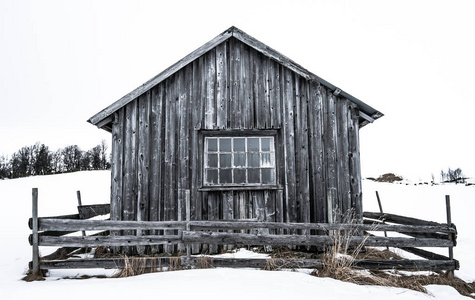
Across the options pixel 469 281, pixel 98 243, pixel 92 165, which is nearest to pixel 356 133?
pixel 469 281

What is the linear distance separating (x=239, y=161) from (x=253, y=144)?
0.58 metres

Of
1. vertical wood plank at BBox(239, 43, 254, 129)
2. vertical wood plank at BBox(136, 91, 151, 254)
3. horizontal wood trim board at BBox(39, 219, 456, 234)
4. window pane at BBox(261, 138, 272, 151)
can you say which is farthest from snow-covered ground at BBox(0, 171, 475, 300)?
vertical wood plank at BBox(239, 43, 254, 129)

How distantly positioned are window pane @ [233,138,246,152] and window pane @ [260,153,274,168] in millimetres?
537

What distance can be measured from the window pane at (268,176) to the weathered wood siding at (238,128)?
0.19 metres

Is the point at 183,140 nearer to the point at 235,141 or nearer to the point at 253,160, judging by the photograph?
the point at 235,141

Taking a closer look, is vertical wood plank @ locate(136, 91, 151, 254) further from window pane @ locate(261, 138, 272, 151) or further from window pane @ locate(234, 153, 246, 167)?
window pane @ locate(261, 138, 272, 151)

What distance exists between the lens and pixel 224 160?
7.46m

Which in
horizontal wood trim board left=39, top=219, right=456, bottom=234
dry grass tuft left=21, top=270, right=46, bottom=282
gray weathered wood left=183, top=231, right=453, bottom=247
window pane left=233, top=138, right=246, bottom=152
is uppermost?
window pane left=233, top=138, right=246, bottom=152

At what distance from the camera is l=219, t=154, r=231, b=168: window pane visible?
293 inches

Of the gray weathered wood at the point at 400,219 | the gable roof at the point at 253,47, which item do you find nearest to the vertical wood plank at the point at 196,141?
the gable roof at the point at 253,47

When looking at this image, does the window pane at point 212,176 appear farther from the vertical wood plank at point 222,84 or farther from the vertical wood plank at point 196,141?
the vertical wood plank at point 222,84

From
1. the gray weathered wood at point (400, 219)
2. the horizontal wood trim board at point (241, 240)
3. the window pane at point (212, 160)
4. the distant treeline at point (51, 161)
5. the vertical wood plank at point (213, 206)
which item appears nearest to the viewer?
the horizontal wood trim board at point (241, 240)

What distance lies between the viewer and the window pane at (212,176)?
739cm

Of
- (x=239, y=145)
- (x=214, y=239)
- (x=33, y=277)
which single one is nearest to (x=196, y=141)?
(x=239, y=145)
